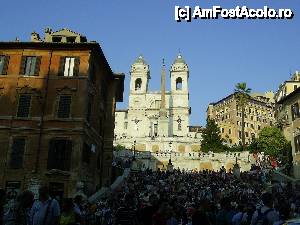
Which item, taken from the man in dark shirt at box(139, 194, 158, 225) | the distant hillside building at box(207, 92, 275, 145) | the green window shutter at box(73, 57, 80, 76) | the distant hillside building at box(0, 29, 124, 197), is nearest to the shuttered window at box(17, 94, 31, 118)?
the distant hillside building at box(0, 29, 124, 197)

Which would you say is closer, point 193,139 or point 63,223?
point 63,223

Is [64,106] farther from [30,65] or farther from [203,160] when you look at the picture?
[203,160]

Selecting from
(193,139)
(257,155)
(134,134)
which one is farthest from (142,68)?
(257,155)

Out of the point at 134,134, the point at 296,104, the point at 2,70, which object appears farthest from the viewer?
the point at 134,134

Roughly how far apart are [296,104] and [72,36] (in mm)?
25175

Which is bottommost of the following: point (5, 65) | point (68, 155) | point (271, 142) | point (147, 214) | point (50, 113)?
point (147, 214)

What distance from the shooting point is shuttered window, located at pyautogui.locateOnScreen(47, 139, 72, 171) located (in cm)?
2887

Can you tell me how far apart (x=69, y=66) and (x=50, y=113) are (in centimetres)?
405

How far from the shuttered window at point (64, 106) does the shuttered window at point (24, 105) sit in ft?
7.66

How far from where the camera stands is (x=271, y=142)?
68000mm

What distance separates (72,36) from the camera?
3403 cm

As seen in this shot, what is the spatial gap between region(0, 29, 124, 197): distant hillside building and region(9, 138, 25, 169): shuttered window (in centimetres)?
7

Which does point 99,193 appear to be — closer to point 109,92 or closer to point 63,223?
point 109,92

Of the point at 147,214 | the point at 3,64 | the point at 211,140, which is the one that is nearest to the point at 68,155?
the point at 3,64
